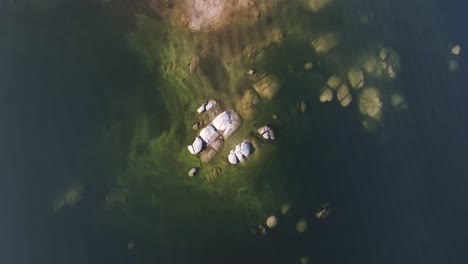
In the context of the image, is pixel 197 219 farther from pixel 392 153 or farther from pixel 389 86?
pixel 389 86

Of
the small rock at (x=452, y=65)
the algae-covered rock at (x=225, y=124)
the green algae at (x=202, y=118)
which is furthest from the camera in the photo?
A: the small rock at (x=452, y=65)

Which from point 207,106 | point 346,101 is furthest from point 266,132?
point 346,101

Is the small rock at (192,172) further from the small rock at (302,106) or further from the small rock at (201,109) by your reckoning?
the small rock at (302,106)

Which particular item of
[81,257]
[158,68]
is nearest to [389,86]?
[158,68]

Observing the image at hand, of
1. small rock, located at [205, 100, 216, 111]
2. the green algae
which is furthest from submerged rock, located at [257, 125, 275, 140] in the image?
small rock, located at [205, 100, 216, 111]

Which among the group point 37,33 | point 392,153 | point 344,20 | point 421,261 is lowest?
point 421,261

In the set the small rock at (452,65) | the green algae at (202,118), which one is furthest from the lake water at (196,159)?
the small rock at (452,65)
